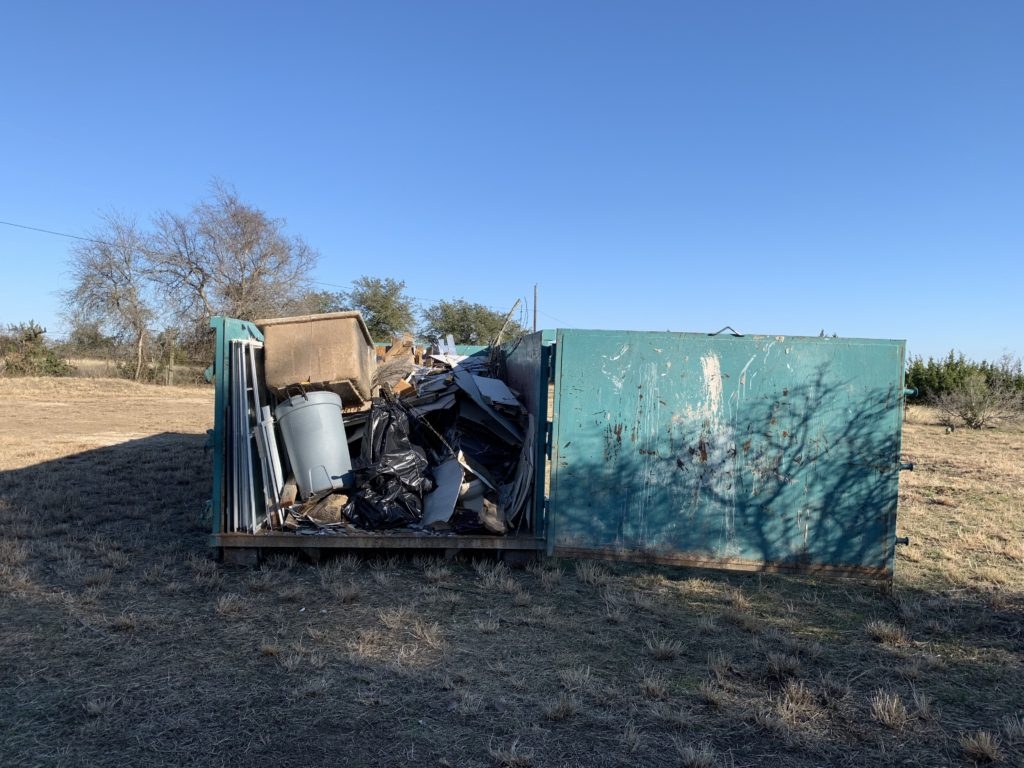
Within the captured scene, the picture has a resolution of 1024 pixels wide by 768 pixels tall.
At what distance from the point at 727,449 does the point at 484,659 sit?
243 centimetres

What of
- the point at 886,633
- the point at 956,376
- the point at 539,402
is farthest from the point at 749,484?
the point at 956,376

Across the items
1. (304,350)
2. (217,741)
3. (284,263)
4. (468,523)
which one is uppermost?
(284,263)

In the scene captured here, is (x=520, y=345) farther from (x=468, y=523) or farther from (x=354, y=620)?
(x=354, y=620)

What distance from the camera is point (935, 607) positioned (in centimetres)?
471

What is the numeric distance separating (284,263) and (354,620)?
32713 millimetres

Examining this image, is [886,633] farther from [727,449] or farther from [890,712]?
[727,449]

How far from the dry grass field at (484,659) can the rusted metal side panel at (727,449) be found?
1.12 feet

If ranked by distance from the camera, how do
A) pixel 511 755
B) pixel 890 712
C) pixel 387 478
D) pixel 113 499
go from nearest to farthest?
pixel 511 755 < pixel 890 712 < pixel 387 478 < pixel 113 499

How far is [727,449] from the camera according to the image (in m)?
5.09

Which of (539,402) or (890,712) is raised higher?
(539,402)

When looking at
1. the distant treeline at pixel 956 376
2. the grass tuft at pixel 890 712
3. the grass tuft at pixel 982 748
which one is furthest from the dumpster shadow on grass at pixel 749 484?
the distant treeline at pixel 956 376

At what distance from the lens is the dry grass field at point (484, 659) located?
2877mm

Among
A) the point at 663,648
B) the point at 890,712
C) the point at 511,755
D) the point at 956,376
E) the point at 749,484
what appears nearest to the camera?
the point at 511,755

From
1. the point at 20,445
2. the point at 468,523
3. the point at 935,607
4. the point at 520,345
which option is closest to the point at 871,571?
the point at 935,607
